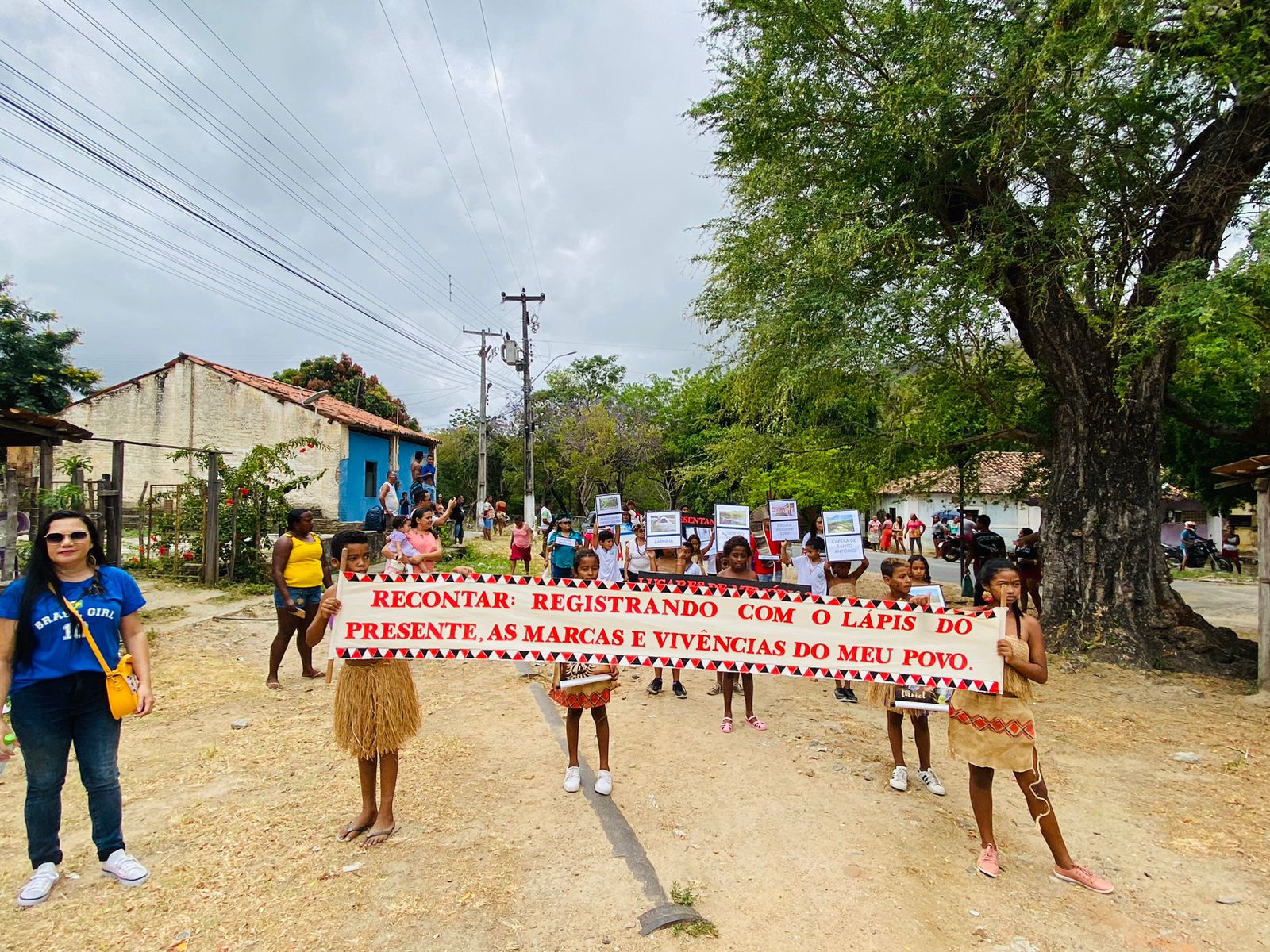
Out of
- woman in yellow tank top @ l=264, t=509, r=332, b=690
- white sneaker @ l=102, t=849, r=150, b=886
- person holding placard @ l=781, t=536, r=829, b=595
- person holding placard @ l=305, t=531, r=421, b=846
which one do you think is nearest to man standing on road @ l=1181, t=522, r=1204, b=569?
person holding placard @ l=781, t=536, r=829, b=595

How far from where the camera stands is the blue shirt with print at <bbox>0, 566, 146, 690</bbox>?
3221 mm

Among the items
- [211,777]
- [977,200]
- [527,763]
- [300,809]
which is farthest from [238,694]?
[977,200]

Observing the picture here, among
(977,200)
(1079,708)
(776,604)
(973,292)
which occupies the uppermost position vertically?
(977,200)

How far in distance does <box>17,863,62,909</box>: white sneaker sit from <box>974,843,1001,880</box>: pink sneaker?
15.1 feet

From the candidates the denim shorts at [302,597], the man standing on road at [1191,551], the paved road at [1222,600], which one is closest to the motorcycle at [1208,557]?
the man standing on road at [1191,551]

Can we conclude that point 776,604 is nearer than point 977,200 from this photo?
Yes

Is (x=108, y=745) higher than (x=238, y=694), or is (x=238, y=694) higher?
(x=108, y=745)

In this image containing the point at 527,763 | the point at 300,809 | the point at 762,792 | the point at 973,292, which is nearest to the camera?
the point at 300,809

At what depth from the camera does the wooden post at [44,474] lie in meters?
8.23

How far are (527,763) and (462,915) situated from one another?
6.15 feet

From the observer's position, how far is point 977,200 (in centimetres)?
945

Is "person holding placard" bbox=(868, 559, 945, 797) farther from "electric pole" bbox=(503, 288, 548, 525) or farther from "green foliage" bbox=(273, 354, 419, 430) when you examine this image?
"green foliage" bbox=(273, 354, 419, 430)

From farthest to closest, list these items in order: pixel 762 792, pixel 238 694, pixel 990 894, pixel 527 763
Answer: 1. pixel 238 694
2. pixel 527 763
3. pixel 762 792
4. pixel 990 894

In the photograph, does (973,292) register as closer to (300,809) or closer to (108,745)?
(300,809)
